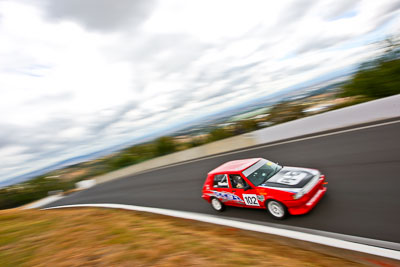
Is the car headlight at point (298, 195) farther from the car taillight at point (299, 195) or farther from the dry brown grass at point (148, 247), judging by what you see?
the dry brown grass at point (148, 247)

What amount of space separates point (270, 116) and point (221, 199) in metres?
12.4

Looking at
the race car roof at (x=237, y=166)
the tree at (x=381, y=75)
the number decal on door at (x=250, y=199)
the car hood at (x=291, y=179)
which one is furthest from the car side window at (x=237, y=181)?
the tree at (x=381, y=75)

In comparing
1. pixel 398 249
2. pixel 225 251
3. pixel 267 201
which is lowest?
pixel 398 249

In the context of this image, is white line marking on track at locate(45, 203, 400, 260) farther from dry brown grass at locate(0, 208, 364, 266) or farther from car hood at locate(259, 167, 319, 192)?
car hood at locate(259, 167, 319, 192)

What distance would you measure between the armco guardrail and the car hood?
6.48m

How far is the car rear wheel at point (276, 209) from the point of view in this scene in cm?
535

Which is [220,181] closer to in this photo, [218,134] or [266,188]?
[266,188]

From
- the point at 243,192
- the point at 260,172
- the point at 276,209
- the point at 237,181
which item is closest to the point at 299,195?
the point at 276,209

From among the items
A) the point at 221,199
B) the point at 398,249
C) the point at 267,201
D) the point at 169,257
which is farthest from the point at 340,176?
the point at 169,257

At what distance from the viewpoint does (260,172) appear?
6164 mm

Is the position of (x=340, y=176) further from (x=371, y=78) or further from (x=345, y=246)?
(x=371, y=78)

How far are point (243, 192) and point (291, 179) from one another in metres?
1.30

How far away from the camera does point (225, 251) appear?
4332mm

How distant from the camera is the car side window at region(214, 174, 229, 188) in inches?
258
